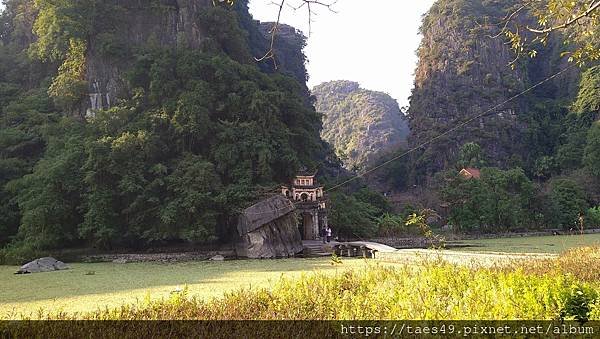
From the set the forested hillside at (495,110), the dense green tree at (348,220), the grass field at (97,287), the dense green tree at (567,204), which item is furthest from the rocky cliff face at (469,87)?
the grass field at (97,287)

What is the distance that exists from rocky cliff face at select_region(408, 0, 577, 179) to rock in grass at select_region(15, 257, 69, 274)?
3032cm

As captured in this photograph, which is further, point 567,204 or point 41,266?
point 567,204

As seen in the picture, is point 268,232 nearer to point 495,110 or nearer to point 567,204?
point 567,204

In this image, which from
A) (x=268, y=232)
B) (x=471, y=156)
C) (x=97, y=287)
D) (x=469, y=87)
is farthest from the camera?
(x=469, y=87)

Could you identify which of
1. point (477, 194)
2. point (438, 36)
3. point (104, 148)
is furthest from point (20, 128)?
point (438, 36)

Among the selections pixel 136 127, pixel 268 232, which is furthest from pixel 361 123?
pixel 268 232

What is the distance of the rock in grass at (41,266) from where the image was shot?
11992 mm

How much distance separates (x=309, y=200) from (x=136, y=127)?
7467mm

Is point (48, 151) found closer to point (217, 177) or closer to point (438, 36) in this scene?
point (217, 177)

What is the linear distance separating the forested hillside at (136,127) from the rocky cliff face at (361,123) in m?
33.3

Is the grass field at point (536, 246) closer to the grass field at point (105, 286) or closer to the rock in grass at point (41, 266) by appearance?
the grass field at point (105, 286)

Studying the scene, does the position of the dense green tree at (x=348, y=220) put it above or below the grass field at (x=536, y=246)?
above

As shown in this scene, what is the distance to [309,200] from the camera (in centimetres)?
1822

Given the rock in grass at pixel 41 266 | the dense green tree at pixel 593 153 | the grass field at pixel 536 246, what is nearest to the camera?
the rock in grass at pixel 41 266
